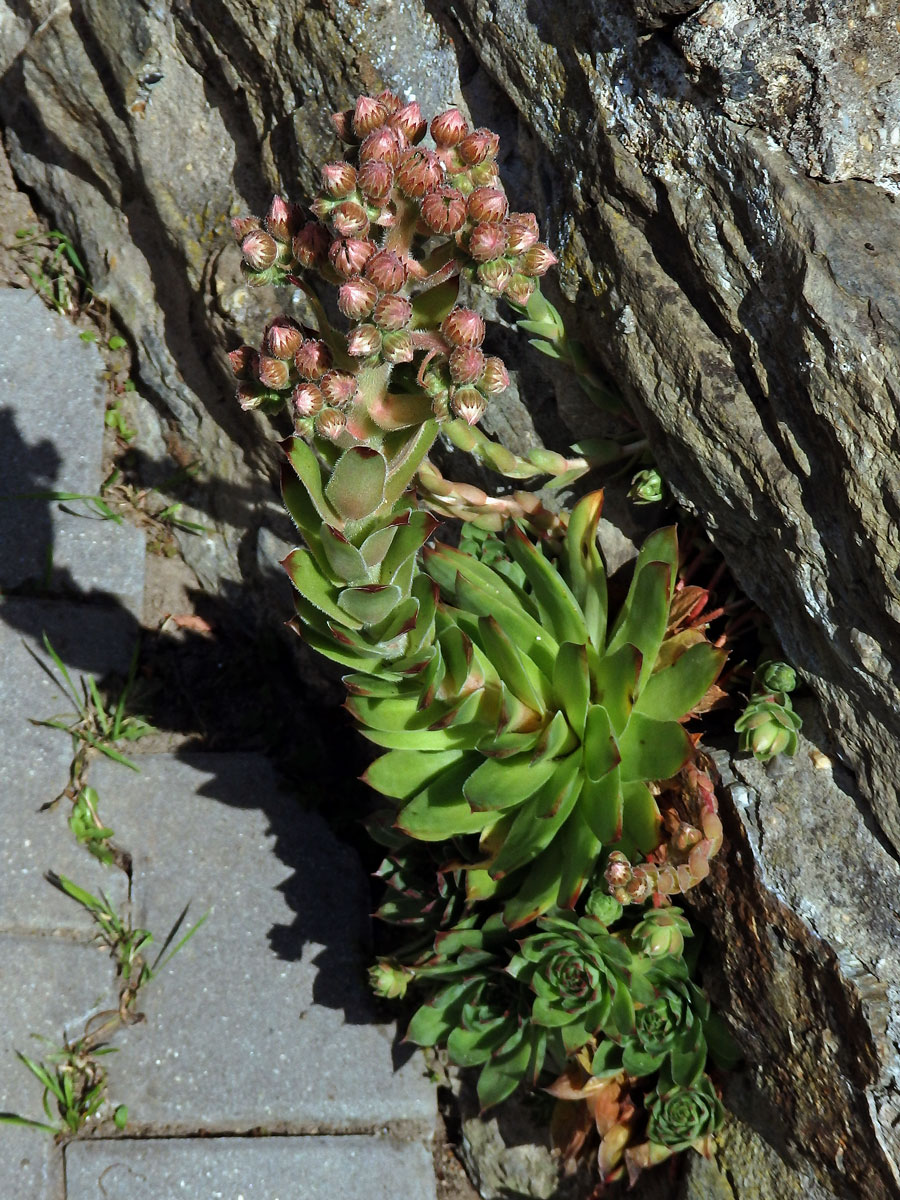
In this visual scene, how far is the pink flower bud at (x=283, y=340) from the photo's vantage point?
5.23 ft

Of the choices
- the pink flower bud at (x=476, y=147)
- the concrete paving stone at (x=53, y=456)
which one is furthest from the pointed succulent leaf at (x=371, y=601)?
the concrete paving stone at (x=53, y=456)

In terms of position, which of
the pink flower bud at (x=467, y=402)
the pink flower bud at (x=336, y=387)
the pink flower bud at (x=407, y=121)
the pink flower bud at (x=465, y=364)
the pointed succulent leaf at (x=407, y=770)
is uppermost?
the pink flower bud at (x=407, y=121)

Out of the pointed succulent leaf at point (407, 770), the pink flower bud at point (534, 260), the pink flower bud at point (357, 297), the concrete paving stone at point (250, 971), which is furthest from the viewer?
the concrete paving stone at point (250, 971)

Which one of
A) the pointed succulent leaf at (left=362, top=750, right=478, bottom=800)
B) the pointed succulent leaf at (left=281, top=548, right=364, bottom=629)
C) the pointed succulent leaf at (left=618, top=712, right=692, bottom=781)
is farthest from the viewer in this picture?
the pointed succulent leaf at (left=362, top=750, right=478, bottom=800)

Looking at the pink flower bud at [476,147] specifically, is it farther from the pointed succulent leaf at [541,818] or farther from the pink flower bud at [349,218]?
the pointed succulent leaf at [541,818]

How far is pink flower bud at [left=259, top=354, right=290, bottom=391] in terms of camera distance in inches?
63.3

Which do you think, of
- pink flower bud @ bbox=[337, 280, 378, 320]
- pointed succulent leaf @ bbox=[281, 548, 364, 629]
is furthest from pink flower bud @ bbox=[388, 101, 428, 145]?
pointed succulent leaf @ bbox=[281, 548, 364, 629]

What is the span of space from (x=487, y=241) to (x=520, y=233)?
9 centimetres

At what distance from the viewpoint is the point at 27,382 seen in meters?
3.25

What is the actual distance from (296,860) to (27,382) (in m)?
1.74

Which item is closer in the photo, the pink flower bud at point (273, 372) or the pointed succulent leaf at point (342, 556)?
the pink flower bud at point (273, 372)

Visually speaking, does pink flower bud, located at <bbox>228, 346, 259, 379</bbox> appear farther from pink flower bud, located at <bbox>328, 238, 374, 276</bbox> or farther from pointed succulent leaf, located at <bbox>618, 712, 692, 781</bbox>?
pointed succulent leaf, located at <bbox>618, 712, 692, 781</bbox>

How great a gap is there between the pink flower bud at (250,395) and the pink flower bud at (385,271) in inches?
12.5

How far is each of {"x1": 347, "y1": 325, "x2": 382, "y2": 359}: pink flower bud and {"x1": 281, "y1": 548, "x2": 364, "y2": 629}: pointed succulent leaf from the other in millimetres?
445
